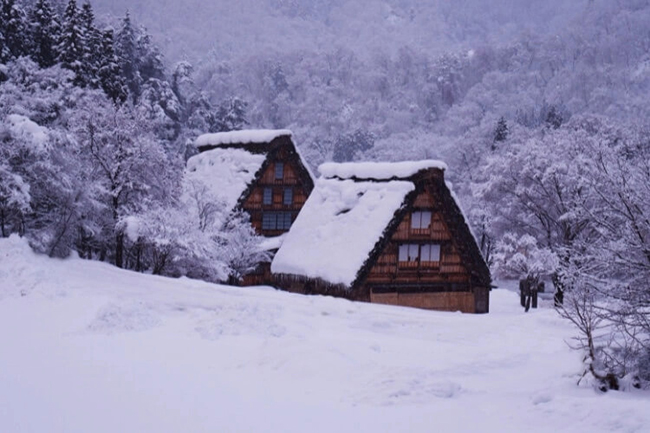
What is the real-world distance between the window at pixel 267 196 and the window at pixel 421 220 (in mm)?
10706

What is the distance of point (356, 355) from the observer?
37.5 ft

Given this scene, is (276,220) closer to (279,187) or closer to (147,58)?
(279,187)

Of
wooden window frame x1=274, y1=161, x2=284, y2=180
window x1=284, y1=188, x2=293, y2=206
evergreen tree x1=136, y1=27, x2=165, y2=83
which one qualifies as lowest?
window x1=284, y1=188, x2=293, y2=206

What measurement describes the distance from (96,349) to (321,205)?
63.9 ft

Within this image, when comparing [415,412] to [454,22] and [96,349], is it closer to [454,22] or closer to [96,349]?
[96,349]

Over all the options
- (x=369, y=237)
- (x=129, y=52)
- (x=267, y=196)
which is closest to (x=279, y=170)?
(x=267, y=196)

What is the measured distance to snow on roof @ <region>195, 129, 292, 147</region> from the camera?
35000 millimetres

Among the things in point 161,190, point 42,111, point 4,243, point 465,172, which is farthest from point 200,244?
point 465,172

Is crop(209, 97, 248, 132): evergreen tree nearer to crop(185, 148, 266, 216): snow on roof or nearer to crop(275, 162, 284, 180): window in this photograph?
crop(185, 148, 266, 216): snow on roof

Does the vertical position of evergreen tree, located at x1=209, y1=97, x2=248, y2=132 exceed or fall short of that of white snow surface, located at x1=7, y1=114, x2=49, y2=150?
it exceeds it

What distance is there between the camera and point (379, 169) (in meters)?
28.8

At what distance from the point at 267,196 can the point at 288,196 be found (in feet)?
4.21

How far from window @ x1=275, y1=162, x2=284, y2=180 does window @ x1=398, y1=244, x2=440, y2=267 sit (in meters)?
11.0

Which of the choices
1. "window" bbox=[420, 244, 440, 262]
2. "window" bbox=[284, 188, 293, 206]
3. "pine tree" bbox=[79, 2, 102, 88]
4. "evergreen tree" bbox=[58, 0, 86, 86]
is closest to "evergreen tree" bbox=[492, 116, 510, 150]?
"window" bbox=[284, 188, 293, 206]
